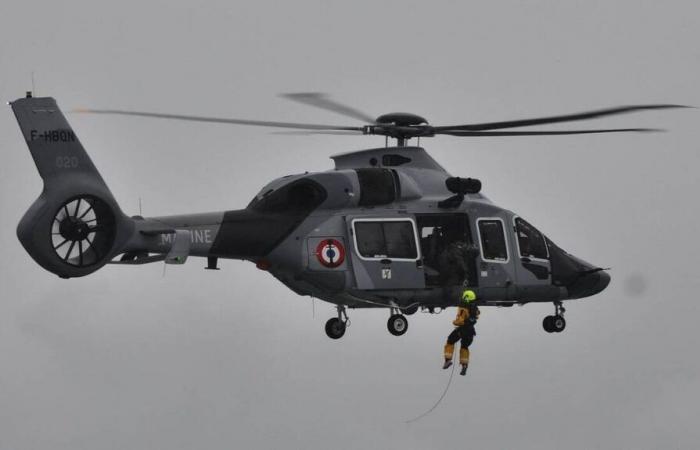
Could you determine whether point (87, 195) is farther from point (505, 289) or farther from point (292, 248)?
point (505, 289)

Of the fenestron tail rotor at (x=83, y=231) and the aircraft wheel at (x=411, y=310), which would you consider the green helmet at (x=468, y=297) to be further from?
the fenestron tail rotor at (x=83, y=231)

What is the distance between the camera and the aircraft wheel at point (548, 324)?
39.5 m

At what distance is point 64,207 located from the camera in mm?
33344

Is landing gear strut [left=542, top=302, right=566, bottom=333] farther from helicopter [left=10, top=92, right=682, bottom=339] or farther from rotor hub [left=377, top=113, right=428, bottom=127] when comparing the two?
rotor hub [left=377, top=113, right=428, bottom=127]

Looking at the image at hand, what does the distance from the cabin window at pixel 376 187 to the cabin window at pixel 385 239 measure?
0.41 metres

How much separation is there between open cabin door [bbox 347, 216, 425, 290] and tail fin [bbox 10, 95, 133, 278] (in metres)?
4.85

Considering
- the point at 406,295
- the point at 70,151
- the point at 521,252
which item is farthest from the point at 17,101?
the point at 521,252

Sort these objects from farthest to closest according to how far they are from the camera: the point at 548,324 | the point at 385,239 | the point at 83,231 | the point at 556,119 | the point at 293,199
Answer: the point at 548,324, the point at 385,239, the point at 293,199, the point at 556,119, the point at 83,231

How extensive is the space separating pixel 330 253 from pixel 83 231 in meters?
5.18

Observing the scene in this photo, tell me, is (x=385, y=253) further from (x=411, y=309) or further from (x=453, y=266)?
(x=453, y=266)

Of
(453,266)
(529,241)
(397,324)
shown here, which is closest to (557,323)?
(529,241)

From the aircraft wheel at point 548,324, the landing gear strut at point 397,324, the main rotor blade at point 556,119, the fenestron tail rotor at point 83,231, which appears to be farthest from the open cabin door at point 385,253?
the fenestron tail rotor at point 83,231

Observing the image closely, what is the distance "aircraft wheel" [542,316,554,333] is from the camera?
3947 centimetres

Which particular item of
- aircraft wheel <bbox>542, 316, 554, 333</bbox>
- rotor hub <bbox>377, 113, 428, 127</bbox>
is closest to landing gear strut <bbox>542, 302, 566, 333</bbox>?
aircraft wheel <bbox>542, 316, 554, 333</bbox>
